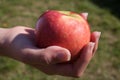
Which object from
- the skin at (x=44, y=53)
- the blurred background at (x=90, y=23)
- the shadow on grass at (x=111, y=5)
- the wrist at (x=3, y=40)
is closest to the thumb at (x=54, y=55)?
the skin at (x=44, y=53)

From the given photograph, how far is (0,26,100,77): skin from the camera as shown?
5.56 feet

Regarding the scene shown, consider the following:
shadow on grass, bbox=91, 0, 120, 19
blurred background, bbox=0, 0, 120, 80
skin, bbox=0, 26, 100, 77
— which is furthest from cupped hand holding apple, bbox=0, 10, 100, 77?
shadow on grass, bbox=91, 0, 120, 19

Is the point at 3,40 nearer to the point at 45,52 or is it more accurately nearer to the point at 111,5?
the point at 45,52

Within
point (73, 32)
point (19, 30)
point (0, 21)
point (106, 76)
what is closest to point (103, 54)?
point (106, 76)

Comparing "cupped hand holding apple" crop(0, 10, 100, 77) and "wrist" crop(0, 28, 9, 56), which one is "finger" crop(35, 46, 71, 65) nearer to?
"cupped hand holding apple" crop(0, 10, 100, 77)

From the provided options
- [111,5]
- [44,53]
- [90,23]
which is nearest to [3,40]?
[44,53]

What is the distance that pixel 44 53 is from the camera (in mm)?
1714

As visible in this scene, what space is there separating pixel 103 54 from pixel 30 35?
2.09m

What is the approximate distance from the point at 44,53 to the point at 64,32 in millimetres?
A: 157

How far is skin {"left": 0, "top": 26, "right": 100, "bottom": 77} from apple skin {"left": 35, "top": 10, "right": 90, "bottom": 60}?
3 cm

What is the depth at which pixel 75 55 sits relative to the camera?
172 cm

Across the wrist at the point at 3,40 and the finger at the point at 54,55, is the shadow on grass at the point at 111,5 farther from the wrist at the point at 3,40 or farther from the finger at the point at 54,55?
the finger at the point at 54,55

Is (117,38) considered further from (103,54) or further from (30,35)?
(30,35)

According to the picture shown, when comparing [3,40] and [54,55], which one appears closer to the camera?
[54,55]
